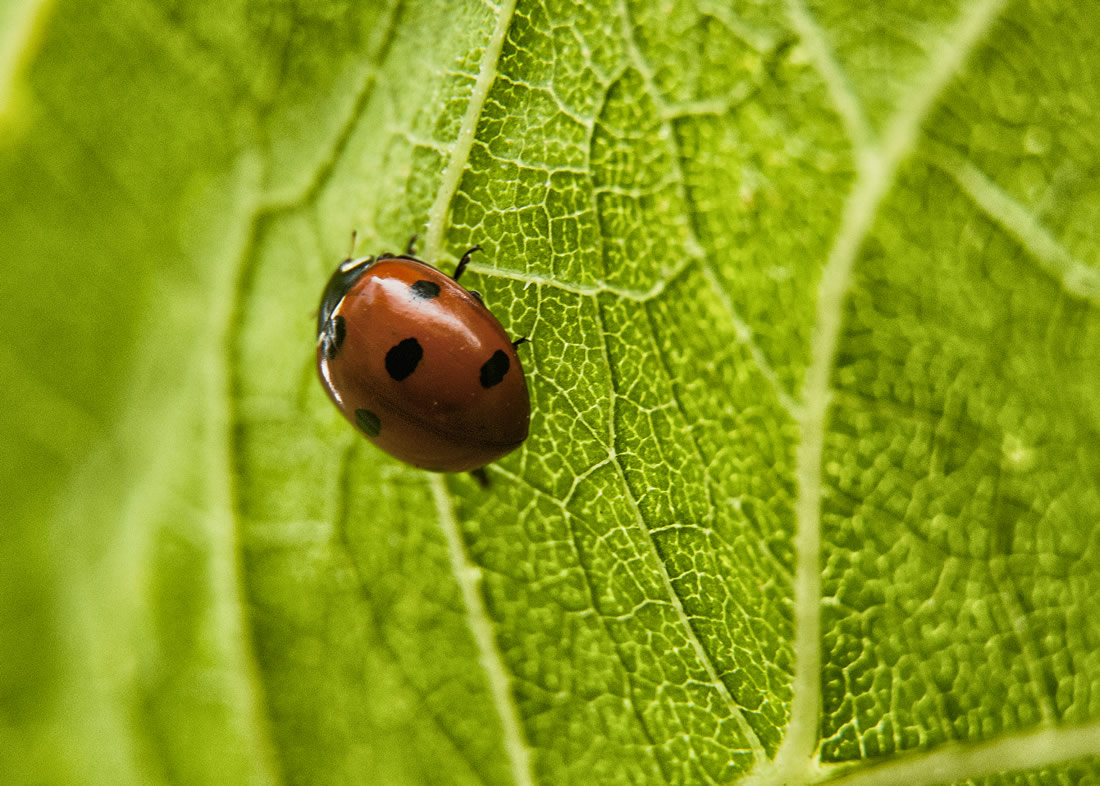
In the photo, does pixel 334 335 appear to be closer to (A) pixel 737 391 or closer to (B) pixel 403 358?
(B) pixel 403 358

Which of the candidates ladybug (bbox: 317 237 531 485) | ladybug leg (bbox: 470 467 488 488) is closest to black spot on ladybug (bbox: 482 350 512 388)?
ladybug (bbox: 317 237 531 485)

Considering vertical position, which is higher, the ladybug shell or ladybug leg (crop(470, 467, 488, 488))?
the ladybug shell

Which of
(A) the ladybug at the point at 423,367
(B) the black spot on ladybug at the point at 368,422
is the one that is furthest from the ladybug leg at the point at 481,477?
(B) the black spot on ladybug at the point at 368,422

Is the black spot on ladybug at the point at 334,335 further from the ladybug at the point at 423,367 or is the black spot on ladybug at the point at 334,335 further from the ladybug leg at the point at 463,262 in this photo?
the ladybug leg at the point at 463,262

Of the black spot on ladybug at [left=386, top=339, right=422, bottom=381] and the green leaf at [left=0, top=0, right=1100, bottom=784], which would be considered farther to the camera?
the black spot on ladybug at [left=386, top=339, right=422, bottom=381]

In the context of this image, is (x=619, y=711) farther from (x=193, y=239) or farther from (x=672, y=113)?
(x=193, y=239)

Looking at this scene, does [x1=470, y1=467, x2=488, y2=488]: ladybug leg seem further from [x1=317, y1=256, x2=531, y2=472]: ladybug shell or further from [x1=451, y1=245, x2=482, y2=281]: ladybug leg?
[x1=451, y1=245, x2=482, y2=281]: ladybug leg

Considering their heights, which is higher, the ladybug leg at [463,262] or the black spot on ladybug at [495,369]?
the ladybug leg at [463,262]

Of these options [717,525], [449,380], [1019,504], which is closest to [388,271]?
[449,380]
